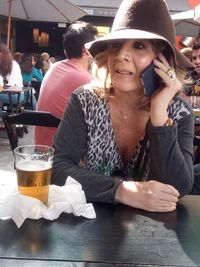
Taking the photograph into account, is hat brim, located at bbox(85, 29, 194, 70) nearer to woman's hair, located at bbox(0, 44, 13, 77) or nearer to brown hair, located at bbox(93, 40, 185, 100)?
brown hair, located at bbox(93, 40, 185, 100)

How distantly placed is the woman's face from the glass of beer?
54cm

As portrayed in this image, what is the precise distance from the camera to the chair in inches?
91.2

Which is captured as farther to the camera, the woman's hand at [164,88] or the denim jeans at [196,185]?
the denim jeans at [196,185]

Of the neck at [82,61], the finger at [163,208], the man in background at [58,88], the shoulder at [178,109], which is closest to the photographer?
the finger at [163,208]

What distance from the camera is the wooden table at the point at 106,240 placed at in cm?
83

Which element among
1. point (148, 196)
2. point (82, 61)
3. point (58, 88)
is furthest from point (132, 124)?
point (82, 61)

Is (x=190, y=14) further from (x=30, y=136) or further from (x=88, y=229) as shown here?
(x=88, y=229)

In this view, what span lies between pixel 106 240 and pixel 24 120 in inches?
62.0

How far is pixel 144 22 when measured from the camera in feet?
4.61

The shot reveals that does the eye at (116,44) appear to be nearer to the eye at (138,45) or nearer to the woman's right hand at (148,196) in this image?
the eye at (138,45)

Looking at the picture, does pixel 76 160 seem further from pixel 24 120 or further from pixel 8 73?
pixel 8 73

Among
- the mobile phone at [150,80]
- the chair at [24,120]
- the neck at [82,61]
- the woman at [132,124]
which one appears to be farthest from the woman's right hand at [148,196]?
the neck at [82,61]

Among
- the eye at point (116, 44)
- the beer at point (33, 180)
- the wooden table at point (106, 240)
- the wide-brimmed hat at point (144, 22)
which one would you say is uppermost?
the wide-brimmed hat at point (144, 22)

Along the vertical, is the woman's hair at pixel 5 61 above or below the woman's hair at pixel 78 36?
below
